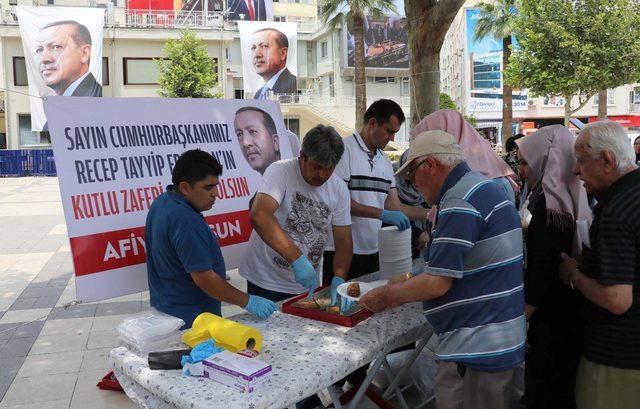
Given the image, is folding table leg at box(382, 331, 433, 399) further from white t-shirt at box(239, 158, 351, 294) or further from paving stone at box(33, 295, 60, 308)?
paving stone at box(33, 295, 60, 308)

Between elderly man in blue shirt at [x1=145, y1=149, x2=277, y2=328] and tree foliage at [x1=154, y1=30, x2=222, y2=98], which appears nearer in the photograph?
elderly man in blue shirt at [x1=145, y1=149, x2=277, y2=328]

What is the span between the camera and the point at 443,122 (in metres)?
3.12

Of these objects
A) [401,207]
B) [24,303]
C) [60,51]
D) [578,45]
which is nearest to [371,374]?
[401,207]

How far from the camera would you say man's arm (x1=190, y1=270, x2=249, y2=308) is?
2318 millimetres

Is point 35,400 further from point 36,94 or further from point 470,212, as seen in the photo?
point 36,94

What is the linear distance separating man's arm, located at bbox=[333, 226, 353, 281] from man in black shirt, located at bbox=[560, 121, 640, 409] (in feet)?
3.91

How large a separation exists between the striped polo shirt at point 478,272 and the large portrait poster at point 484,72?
42.9 metres

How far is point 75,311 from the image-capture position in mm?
5496

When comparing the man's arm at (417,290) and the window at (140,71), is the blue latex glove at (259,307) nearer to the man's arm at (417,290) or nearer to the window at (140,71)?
the man's arm at (417,290)

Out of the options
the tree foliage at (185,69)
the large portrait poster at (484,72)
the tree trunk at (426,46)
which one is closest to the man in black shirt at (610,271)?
the tree trunk at (426,46)

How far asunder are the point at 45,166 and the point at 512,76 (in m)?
19.8

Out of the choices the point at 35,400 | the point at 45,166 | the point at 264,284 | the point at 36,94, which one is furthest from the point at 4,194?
the point at 264,284

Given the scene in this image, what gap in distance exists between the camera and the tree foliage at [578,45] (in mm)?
18000

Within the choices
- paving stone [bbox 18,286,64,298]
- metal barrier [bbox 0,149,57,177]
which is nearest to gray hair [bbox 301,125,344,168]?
paving stone [bbox 18,286,64,298]
